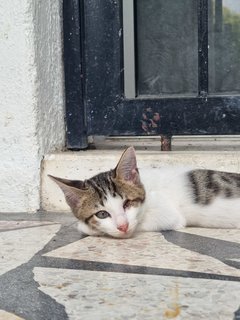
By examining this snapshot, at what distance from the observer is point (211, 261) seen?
1611 millimetres

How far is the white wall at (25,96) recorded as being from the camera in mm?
2373

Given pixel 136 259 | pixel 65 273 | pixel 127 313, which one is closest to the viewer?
pixel 127 313

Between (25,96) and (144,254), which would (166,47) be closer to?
(25,96)

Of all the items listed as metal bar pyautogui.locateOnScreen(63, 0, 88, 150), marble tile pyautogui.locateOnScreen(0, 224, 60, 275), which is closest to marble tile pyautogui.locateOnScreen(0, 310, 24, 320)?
marble tile pyautogui.locateOnScreen(0, 224, 60, 275)

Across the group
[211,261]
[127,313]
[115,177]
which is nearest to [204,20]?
[115,177]

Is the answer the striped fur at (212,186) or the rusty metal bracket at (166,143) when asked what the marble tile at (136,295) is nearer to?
the striped fur at (212,186)

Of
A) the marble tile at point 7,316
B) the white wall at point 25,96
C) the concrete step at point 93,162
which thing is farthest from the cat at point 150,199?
the marble tile at point 7,316

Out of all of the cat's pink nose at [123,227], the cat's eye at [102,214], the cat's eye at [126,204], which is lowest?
the cat's pink nose at [123,227]

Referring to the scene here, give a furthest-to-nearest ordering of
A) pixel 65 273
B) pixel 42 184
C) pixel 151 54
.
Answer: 1. pixel 151 54
2. pixel 42 184
3. pixel 65 273

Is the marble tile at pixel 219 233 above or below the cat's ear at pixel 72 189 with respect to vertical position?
below

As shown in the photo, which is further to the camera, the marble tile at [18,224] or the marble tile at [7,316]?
the marble tile at [18,224]

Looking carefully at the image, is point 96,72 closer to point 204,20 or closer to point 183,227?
point 204,20

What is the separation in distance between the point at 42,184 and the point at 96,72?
55 cm

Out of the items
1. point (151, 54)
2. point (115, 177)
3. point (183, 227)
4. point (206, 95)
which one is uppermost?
point (151, 54)
